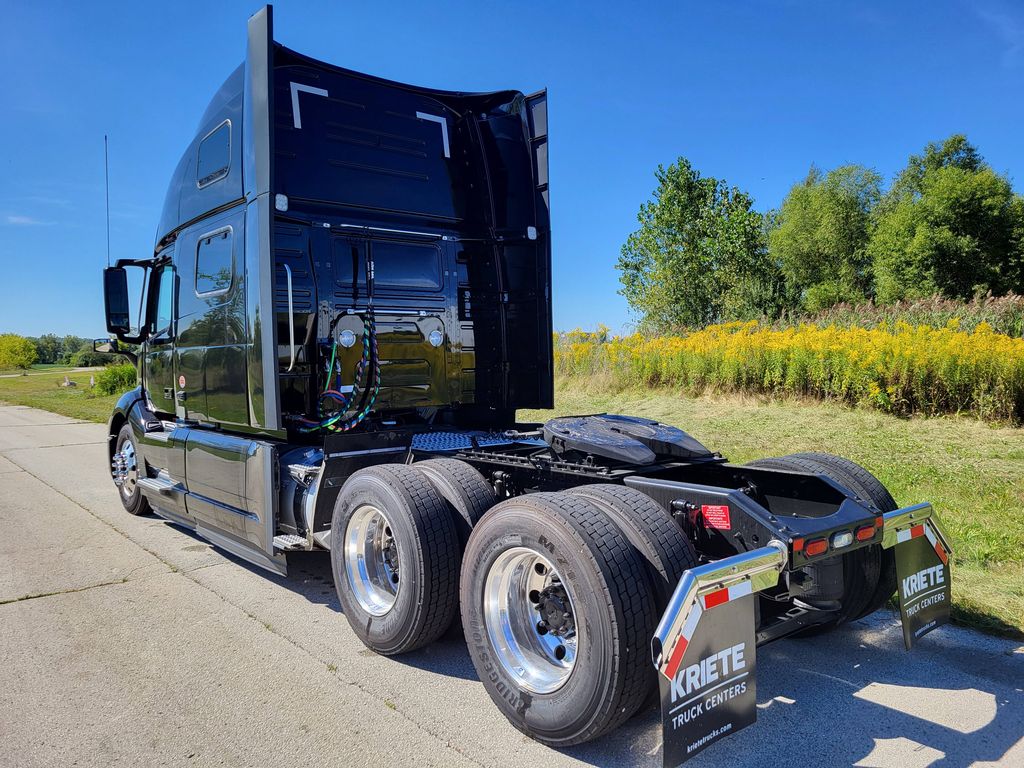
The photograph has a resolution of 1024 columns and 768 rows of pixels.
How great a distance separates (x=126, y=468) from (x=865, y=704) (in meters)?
6.78

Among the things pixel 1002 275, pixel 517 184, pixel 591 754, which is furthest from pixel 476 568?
pixel 1002 275

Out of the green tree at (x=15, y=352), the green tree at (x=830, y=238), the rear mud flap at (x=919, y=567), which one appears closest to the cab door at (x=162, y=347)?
the rear mud flap at (x=919, y=567)

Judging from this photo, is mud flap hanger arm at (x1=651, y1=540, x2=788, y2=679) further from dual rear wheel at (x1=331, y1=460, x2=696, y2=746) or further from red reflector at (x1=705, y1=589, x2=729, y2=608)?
dual rear wheel at (x1=331, y1=460, x2=696, y2=746)

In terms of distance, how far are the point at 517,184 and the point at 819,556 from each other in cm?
Result: 365

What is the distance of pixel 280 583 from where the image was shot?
192 inches

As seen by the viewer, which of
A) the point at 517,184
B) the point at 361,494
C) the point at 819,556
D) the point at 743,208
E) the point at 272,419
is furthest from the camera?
the point at 743,208

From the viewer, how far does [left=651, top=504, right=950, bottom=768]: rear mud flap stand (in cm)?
225

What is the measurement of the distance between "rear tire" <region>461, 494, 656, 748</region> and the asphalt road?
206 mm

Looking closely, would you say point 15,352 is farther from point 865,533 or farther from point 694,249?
point 865,533

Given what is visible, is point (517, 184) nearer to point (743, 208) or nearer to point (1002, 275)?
point (743, 208)

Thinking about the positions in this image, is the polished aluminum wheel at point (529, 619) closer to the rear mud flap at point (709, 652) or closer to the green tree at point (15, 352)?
the rear mud flap at point (709, 652)

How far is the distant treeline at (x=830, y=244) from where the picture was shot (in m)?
28.3

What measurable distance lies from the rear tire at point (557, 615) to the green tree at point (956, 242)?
36063 millimetres

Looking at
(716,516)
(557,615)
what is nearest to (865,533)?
(716,516)
